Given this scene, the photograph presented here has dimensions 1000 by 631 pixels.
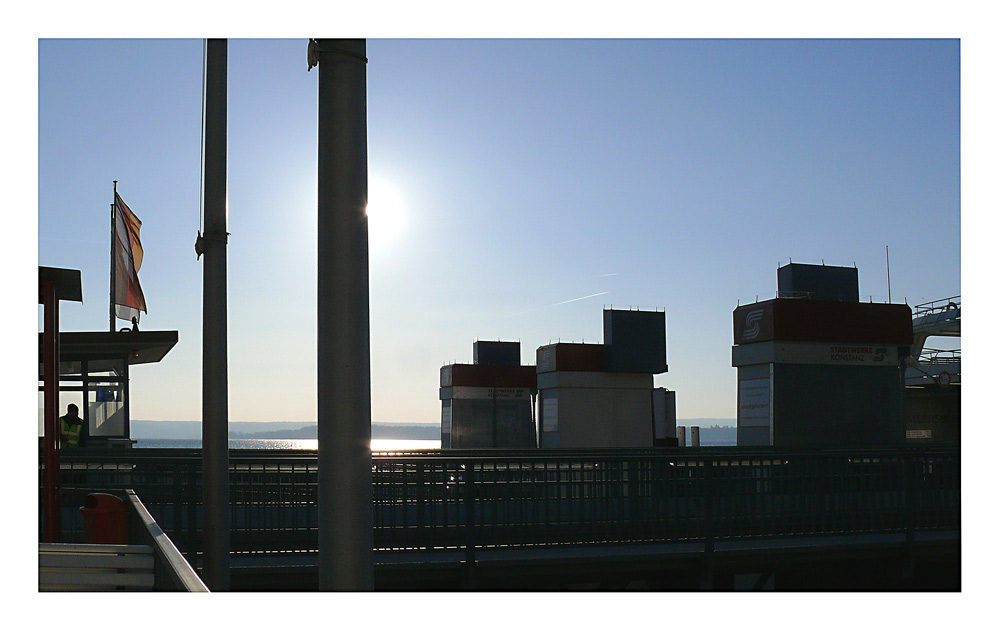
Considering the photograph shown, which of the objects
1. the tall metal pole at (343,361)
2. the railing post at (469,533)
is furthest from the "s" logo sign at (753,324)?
the tall metal pole at (343,361)

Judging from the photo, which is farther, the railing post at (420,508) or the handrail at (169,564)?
the railing post at (420,508)

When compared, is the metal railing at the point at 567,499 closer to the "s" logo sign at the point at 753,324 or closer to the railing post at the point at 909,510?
the railing post at the point at 909,510

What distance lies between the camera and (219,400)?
27.9 feet

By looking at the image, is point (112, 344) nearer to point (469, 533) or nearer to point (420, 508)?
point (420, 508)

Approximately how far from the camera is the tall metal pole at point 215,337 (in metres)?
8.10

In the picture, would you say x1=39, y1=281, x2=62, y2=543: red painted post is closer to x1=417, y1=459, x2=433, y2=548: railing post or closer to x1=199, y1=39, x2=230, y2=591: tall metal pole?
x1=199, y1=39, x2=230, y2=591: tall metal pole

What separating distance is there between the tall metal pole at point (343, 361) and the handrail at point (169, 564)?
2.54ft

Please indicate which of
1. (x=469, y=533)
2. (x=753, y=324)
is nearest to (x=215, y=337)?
(x=469, y=533)

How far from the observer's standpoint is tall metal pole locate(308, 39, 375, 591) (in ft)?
12.9

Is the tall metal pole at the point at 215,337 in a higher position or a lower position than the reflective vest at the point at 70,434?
higher

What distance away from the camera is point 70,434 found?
51.3 feet
